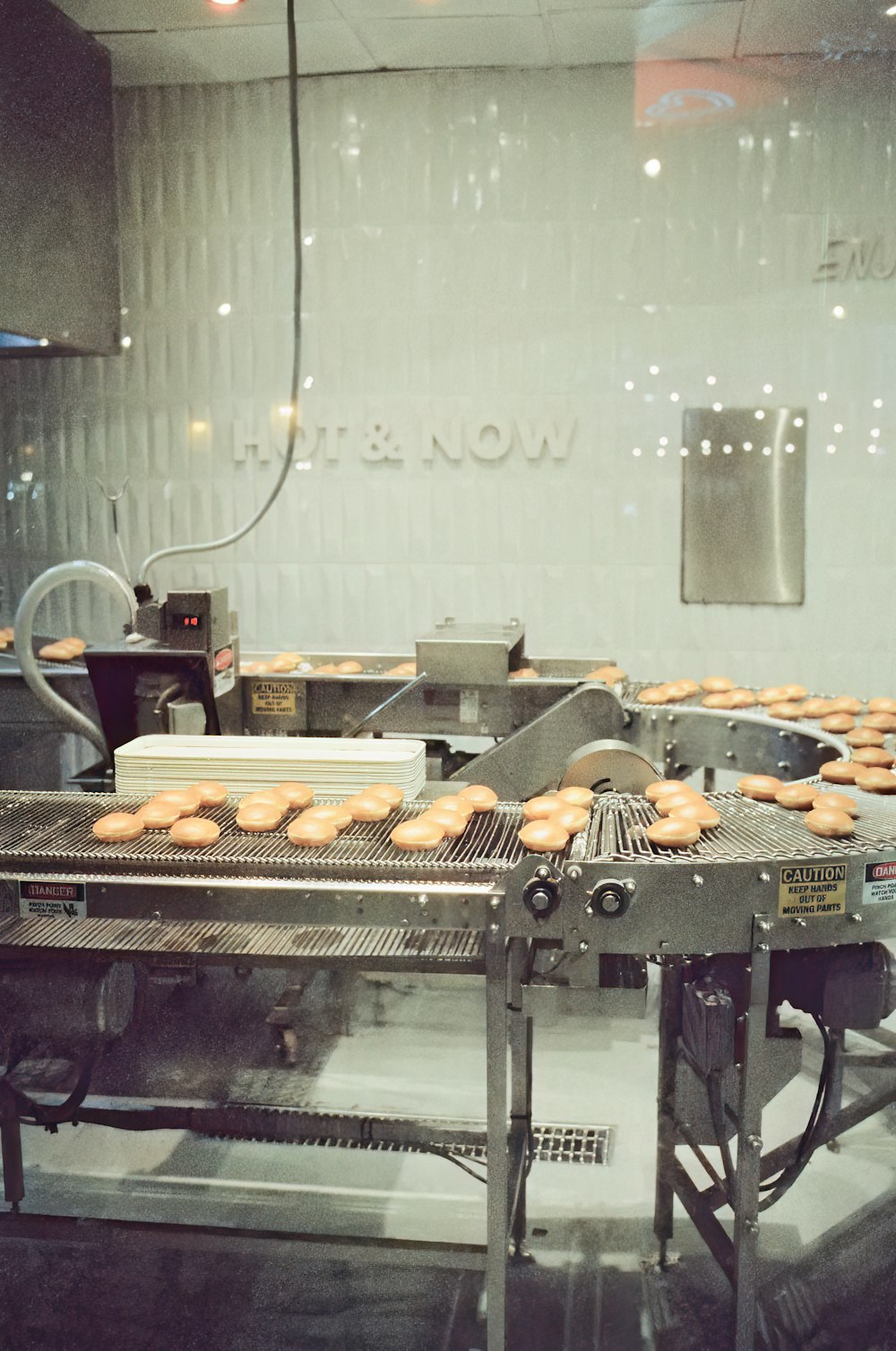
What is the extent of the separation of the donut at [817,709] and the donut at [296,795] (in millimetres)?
1656

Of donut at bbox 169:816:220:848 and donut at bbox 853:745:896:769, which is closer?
donut at bbox 169:816:220:848

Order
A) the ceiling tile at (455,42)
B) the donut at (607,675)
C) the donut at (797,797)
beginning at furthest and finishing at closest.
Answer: the ceiling tile at (455,42) → the donut at (607,675) → the donut at (797,797)

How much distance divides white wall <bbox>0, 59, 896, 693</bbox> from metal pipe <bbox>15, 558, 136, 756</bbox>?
2230mm

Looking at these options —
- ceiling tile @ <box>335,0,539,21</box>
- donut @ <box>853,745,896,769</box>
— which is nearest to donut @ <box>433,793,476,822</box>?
donut @ <box>853,745,896,769</box>

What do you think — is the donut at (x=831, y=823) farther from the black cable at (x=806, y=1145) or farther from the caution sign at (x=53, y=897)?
the caution sign at (x=53, y=897)

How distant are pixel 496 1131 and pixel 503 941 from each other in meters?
0.36

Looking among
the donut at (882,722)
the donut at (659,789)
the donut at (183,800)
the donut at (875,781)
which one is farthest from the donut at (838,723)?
the donut at (183,800)

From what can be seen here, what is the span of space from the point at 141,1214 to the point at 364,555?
119 inches

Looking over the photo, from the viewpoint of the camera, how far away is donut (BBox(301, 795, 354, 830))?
2.11 m

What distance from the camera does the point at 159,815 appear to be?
2152mm

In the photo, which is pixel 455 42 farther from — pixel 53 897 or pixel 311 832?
pixel 53 897

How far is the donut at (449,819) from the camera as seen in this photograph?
2090mm

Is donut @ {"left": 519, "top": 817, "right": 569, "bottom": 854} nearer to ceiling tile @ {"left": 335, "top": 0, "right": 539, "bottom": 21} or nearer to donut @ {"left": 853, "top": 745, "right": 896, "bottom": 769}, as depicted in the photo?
donut @ {"left": 853, "top": 745, "right": 896, "bottom": 769}

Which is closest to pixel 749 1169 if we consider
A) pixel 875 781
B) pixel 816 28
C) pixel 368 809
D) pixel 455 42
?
pixel 875 781
